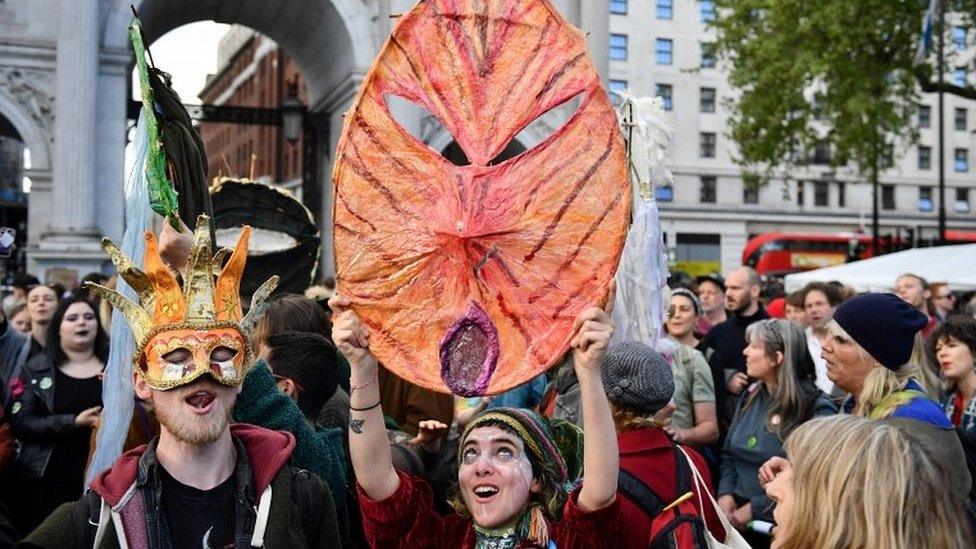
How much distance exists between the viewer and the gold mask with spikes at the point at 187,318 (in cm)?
316

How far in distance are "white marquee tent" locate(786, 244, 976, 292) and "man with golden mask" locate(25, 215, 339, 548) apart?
1483 cm

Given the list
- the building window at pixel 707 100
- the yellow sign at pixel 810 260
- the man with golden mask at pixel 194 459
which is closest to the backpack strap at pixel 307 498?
the man with golden mask at pixel 194 459

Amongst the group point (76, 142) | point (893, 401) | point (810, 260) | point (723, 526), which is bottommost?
point (723, 526)

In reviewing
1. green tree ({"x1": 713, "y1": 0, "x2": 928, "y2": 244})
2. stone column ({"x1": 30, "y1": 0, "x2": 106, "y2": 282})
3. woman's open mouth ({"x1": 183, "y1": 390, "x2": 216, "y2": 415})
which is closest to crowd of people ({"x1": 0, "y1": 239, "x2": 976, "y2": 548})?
woman's open mouth ({"x1": 183, "y1": 390, "x2": 216, "y2": 415})

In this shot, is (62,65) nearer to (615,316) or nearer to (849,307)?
(615,316)

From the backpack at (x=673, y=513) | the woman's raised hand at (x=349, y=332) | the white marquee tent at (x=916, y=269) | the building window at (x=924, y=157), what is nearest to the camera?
the woman's raised hand at (x=349, y=332)

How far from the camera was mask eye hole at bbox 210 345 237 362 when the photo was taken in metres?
3.20

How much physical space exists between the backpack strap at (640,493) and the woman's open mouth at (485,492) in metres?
0.58

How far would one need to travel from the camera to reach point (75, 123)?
17.5 m

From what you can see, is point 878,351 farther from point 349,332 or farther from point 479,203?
point 349,332

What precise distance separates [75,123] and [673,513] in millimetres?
16060

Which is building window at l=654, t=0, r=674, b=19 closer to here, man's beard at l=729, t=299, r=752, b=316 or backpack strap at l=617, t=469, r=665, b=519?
man's beard at l=729, t=299, r=752, b=316

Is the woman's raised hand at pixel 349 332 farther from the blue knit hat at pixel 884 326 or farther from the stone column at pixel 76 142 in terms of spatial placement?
the stone column at pixel 76 142

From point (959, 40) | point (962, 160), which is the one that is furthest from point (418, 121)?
point (962, 160)
